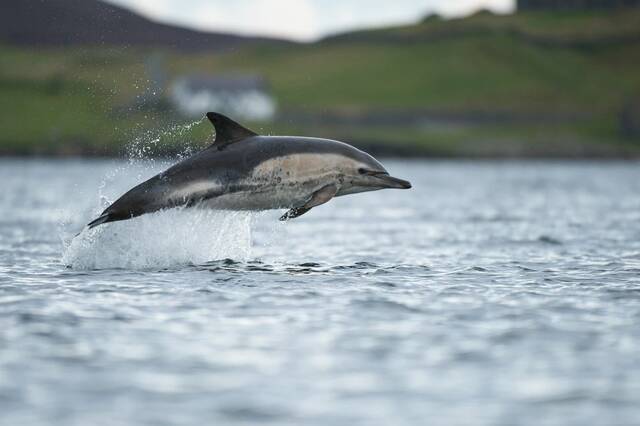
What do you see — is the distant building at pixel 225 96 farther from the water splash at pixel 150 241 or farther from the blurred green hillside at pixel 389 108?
the water splash at pixel 150 241

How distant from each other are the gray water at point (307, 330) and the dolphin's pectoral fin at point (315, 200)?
45.0 inches

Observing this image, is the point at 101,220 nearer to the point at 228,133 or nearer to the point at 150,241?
the point at 150,241

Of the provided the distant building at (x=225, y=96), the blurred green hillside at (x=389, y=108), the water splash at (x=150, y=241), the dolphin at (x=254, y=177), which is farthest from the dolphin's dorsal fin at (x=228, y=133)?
the distant building at (x=225, y=96)

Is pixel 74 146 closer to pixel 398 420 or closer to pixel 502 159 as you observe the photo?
pixel 502 159

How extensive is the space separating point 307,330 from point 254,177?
5721 mm

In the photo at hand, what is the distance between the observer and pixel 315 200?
18.9 metres

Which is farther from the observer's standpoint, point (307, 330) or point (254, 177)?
point (254, 177)

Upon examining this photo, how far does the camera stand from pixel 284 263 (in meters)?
21.9

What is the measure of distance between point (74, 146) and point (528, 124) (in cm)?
7491

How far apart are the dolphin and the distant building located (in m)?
154

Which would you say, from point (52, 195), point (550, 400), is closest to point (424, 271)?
point (550, 400)

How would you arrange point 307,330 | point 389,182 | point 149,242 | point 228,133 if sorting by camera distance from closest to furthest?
point 307,330
point 228,133
point 389,182
point 149,242

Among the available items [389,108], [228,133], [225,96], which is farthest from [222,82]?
[228,133]

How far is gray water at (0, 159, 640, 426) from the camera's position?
34.3 ft
